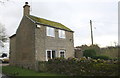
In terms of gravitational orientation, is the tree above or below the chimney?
below

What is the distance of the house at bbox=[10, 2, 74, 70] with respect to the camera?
60.1 ft

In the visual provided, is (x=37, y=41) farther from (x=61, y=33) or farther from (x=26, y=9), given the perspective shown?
(x=26, y=9)

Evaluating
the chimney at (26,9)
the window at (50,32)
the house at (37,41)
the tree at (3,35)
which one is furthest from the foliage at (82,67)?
the tree at (3,35)

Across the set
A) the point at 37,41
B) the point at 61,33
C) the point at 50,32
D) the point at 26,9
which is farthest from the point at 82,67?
the point at 26,9

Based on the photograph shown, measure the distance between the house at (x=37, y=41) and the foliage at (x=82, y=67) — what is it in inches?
123

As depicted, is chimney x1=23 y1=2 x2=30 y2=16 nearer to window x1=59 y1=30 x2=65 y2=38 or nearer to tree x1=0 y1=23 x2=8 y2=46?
window x1=59 y1=30 x2=65 y2=38

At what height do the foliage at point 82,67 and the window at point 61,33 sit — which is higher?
the window at point 61,33

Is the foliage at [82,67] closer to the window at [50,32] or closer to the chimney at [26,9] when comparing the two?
the window at [50,32]

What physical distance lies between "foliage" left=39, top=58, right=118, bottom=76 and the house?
312 cm

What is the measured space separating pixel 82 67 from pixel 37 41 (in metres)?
8.49

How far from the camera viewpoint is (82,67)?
12109 millimetres

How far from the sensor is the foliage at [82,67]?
10.3m

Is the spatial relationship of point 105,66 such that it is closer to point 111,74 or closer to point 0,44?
point 111,74

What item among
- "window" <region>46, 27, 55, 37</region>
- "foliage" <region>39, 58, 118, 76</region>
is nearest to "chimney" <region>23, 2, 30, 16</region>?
"window" <region>46, 27, 55, 37</region>
